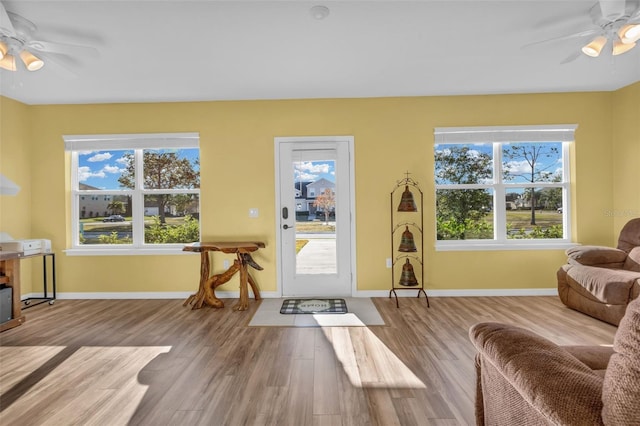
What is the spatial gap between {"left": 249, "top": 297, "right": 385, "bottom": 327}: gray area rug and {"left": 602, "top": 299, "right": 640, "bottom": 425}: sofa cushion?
8.11 feet

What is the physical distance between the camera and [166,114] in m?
4.26

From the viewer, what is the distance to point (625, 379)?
797mm

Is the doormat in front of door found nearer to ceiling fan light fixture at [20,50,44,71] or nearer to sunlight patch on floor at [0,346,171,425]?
sunlight patch on floor at [0,346,171,425]

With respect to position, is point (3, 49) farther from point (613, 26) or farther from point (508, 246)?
point (508, 246)

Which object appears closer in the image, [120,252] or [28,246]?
[28,246]

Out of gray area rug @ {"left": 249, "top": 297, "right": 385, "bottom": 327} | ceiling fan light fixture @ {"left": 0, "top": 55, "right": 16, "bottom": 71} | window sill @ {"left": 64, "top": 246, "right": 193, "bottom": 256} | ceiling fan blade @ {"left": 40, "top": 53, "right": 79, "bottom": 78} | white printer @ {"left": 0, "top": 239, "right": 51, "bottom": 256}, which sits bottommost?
gray area rug @ {"left": 249, "top": 297, "right": 385, "bottom": 327}

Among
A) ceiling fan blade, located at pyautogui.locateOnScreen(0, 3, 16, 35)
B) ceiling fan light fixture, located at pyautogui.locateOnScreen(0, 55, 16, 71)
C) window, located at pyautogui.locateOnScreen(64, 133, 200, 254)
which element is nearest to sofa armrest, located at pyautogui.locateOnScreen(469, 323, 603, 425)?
ceiling fan blade, located at pyautogui.locateOnScreen(0, 3, 16, 35)

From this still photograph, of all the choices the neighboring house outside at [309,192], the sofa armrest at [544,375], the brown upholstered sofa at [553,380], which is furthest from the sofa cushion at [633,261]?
the neighboring house outside at [309,192]

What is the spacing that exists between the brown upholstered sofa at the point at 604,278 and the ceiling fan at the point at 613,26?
2055mm

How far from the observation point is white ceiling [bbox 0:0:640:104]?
92.7 inches

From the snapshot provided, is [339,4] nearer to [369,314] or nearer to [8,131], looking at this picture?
[369,314]

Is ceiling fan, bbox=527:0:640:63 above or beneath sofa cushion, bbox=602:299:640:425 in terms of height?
above

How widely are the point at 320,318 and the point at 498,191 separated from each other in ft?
9.70

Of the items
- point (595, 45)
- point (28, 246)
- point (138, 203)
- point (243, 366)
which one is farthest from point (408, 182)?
point (28, 246)
